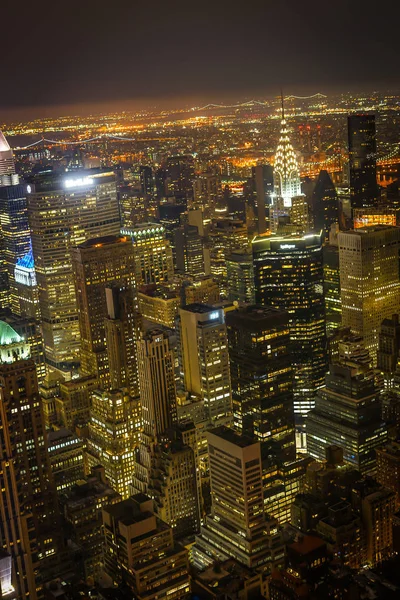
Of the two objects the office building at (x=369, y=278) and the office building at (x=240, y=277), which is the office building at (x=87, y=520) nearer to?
the office building at (x=240, y=277)

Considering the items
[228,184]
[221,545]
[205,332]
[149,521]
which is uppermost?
[228,184]

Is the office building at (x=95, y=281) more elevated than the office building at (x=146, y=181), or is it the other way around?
the office building at (x=146, y=181)

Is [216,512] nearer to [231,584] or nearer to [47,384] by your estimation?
[231,584]

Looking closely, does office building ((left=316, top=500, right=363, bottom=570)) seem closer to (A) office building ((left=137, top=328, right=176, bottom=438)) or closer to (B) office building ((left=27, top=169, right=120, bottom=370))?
(A) office building ((left=137, top=328, right=176, bottom=438))

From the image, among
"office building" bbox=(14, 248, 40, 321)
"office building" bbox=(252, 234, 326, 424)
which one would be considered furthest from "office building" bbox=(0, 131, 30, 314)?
"office building" bbox=(252, 234, 326, 424)

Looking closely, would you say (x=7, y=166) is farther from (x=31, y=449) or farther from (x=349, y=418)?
(x=349, y=418)

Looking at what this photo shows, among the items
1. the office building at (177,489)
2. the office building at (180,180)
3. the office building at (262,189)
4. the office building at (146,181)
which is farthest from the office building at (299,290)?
the office building at (146,181)

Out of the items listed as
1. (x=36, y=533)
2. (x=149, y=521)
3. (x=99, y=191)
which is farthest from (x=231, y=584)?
(x=99, y=191)
